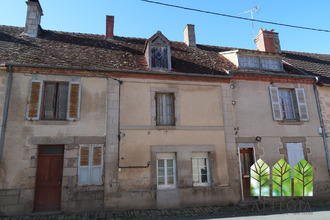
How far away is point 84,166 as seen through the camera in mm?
7074

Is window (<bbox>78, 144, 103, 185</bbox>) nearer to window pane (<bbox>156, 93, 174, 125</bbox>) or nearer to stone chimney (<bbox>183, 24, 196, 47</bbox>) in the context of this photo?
window pane (<bbox>156, 93, 174, 125</bbox>)

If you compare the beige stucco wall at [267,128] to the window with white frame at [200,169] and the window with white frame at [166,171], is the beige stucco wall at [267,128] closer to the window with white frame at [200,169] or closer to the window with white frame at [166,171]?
the window with white frame at [200,169]

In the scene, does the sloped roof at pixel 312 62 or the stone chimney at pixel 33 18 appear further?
the sloped roof at pixel 312 62

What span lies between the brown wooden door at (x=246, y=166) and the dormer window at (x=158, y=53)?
4.45 m

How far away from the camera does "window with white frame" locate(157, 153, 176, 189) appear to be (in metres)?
7.63

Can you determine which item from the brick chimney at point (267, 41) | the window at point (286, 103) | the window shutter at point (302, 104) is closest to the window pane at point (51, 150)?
the window at point (286, 103)

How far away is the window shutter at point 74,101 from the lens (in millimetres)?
7282

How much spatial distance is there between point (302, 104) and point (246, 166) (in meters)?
3.65

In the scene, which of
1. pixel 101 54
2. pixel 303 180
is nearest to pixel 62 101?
pixel 101 54

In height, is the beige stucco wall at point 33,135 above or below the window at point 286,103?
below

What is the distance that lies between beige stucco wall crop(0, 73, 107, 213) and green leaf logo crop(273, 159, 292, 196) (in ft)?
18.8

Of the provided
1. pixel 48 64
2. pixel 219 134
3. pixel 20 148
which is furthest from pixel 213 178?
pixel 48 64

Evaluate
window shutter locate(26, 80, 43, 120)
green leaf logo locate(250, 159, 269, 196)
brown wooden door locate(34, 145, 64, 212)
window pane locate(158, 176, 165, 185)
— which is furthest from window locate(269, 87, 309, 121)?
window shutter locate(26, 80, 43, 120)

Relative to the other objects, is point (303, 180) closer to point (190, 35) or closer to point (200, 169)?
point (200, 169)
